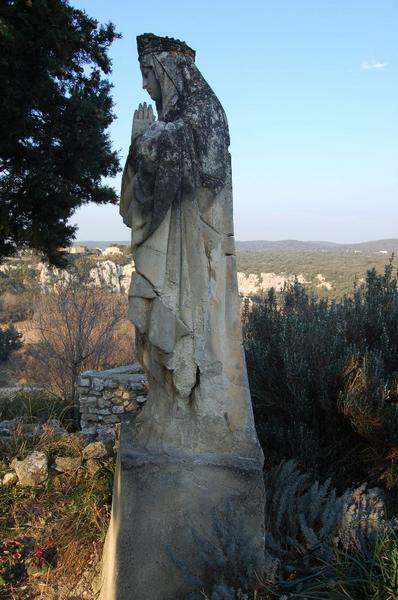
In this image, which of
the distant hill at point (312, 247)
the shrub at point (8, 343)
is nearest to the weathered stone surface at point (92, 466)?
the shrub at point (8, 343)

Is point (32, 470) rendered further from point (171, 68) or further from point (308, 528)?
point (171, 68)

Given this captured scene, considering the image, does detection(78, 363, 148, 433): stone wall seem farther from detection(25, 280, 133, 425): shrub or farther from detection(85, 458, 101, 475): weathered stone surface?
detection(85, 458, 101, 475): weathered stone surface

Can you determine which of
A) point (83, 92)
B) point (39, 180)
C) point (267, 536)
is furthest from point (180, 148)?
point (83, 92)

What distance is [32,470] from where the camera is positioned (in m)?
4.30

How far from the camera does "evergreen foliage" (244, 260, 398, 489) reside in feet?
14.8

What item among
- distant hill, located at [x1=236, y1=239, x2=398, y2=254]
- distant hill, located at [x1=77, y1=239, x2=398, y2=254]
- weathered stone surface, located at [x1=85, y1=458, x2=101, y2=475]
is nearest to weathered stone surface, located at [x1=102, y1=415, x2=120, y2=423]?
weathered stone surface, located at [x1=85, y1=458, x2=101, y2=475]

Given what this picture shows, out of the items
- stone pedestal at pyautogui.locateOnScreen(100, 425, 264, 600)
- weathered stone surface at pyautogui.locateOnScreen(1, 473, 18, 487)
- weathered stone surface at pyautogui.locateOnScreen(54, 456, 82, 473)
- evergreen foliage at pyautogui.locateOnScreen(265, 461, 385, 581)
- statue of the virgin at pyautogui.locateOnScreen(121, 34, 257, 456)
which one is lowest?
weathered stone surface at pyautogui.locateOnScreen(1, 473, 18, 487)

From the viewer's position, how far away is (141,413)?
2.85 meters

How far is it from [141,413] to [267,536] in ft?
3.29

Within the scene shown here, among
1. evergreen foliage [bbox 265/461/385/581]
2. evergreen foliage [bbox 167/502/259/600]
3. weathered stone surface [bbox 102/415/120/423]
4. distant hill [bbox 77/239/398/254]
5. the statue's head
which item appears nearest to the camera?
evergreen foliage [bbox 167/502/259/600]

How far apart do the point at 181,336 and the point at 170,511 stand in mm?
882

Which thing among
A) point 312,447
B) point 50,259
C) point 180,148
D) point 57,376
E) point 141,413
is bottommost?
point 57,376

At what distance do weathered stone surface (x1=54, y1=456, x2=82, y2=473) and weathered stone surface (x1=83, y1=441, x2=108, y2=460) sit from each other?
89 mm

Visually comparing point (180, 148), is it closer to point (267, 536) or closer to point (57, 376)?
point (267, 536)
